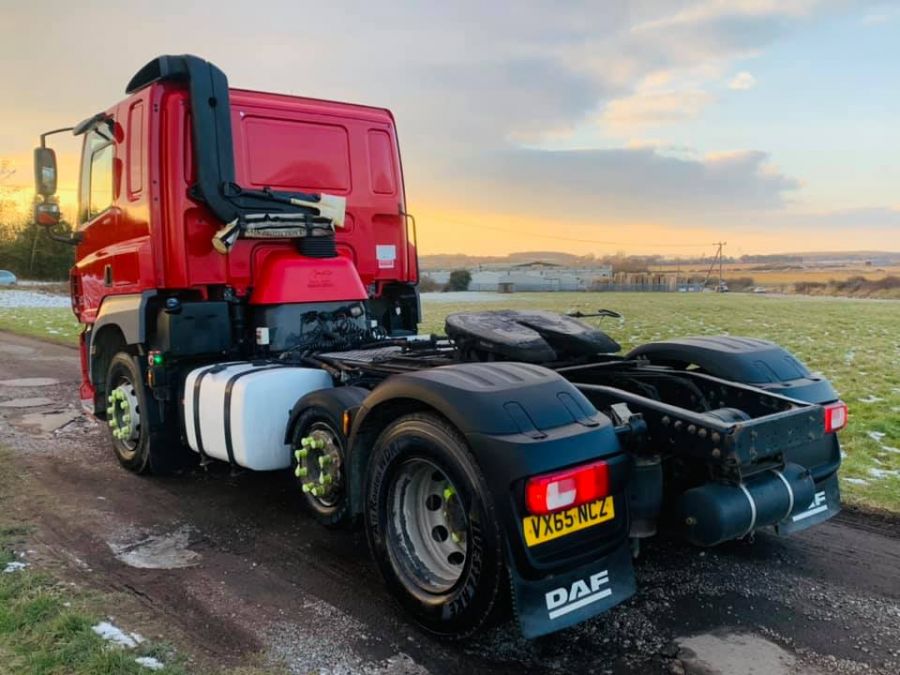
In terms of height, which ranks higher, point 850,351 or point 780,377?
point 780,377

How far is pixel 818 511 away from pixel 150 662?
3.32 m

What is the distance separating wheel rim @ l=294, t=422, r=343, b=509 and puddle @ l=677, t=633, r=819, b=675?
6.66ft

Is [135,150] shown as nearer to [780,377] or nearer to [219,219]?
[219,219]

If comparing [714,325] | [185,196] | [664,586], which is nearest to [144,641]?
[664,586]

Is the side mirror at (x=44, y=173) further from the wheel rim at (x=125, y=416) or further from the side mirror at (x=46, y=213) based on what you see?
the wheel rim at (x=125, y=416)

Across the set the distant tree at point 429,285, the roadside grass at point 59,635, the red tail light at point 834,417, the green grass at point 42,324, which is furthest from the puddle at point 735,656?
the distant tree at point 429,285

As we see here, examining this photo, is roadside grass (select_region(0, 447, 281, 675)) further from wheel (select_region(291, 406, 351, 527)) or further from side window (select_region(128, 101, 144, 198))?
side window (select_region(128, 101, 144, 198))

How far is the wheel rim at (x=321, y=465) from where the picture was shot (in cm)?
409

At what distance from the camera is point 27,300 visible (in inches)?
1123

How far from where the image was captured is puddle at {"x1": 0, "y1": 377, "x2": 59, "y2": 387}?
942 centimetres

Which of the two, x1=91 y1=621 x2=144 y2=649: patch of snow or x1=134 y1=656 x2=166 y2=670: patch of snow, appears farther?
x1=91 y1=621 x2=144 y2=649: patch of snow

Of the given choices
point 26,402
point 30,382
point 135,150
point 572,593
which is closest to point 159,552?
point 572,593

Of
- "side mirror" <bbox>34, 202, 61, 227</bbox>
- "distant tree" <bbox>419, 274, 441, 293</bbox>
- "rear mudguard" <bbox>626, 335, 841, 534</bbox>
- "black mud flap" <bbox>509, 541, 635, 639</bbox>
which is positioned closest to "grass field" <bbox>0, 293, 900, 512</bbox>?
"rear mudguard" <bbox>626, 335, 841, 534</bbox>

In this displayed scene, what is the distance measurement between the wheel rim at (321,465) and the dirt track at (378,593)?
11.3 inches
